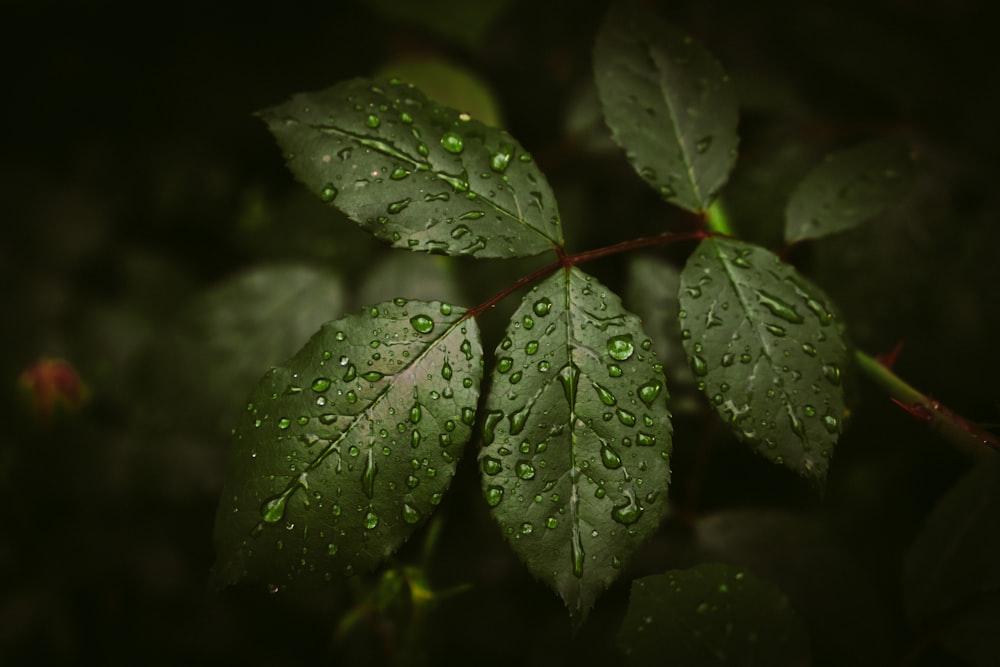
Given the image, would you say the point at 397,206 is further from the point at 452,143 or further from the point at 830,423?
the point at 830,423

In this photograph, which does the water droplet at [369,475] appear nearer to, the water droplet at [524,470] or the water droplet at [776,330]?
the water droplet at [524,470]

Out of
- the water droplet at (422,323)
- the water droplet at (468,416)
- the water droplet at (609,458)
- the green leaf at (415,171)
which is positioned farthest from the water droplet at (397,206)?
the water droplet at (609,458)

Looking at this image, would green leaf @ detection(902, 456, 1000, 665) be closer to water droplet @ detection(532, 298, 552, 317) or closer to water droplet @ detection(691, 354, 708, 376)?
water droplet @ detection(691, 354, 708, 376)

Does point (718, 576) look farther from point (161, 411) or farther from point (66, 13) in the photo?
point (66, 13)

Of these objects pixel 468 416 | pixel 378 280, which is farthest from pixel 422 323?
pixel 378 280

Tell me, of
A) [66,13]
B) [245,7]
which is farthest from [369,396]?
[66,13]
